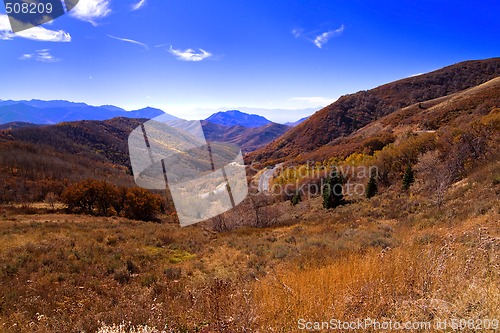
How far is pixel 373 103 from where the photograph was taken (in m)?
130

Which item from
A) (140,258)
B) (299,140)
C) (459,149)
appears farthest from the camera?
(299,140)

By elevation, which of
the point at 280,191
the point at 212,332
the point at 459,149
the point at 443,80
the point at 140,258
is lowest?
the point at 280,191

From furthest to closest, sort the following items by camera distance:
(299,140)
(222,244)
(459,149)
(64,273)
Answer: (299,140) < (459,149) < (222,244) < (64,273)

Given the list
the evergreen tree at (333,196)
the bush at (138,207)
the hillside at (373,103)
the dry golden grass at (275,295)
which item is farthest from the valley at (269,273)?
the hillside at (373,103)

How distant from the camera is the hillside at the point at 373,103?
116375mm

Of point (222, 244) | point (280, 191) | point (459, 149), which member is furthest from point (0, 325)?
point (280, 191)

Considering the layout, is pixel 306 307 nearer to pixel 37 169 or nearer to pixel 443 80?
pixel 37 169

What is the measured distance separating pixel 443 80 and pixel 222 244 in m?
153

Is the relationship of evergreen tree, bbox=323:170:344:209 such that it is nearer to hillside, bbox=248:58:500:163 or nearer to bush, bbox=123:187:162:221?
bush, bbox=123:187:162:221

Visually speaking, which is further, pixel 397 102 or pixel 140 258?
pixel 397 102

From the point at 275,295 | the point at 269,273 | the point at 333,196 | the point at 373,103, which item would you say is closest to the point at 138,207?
the point at 333,196

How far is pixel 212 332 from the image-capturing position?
294 cm

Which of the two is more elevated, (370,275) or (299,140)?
(299,140)

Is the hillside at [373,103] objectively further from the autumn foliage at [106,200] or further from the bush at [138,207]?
the autumn foliage at [106,200]
